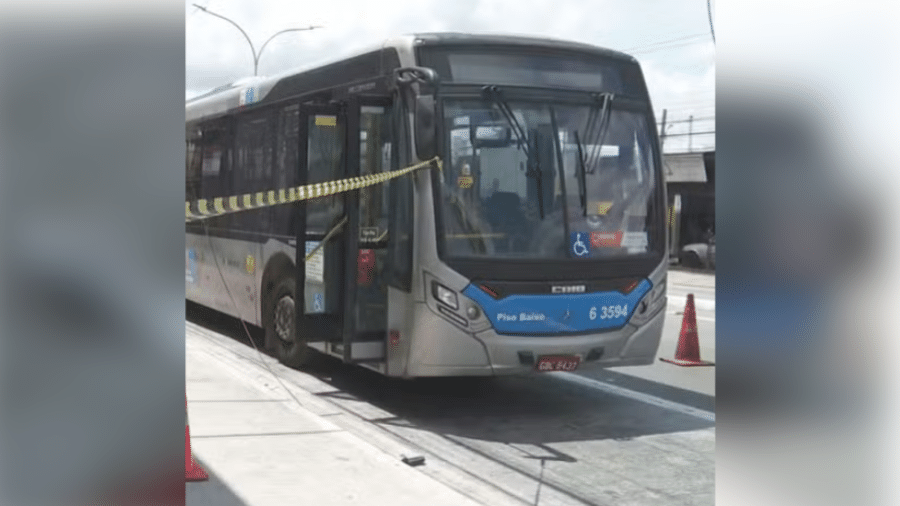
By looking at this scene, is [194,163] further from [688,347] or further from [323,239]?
[688,347]

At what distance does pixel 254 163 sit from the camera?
12211mm

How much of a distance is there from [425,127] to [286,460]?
2980mm

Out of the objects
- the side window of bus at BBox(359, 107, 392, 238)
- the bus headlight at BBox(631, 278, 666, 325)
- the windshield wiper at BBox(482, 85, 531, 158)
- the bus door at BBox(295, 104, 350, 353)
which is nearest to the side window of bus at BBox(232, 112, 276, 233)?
the bus door at BBox(295, 104, 350, 353)

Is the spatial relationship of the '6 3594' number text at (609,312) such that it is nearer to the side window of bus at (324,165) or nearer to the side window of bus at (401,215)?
the side window of bus at (401,215)

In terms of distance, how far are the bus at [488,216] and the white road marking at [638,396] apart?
0.59 meters

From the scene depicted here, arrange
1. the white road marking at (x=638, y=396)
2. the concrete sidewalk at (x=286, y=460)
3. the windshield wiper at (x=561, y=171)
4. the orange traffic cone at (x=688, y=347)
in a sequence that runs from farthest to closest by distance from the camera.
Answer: the orange traffic cone at (x=688, y=347) < the white road marking at (x=638, y=396) < the windshield wiper at (x=561, y=171) < the concrete sidewalk at (x=286, y=460)

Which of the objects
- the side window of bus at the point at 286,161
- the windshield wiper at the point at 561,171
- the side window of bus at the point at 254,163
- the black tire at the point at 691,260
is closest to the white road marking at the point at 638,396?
the windshield wiper at the point at 561,171

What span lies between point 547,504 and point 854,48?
4.50 metres

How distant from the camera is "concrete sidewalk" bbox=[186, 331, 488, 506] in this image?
6344 millimetres

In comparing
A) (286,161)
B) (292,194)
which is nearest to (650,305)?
(292,194)

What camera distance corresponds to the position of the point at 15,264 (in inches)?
105

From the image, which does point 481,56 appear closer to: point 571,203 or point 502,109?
point 502,109

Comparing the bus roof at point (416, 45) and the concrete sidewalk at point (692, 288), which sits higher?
the bus roof at point (416, 45)

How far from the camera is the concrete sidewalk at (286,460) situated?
634cm
